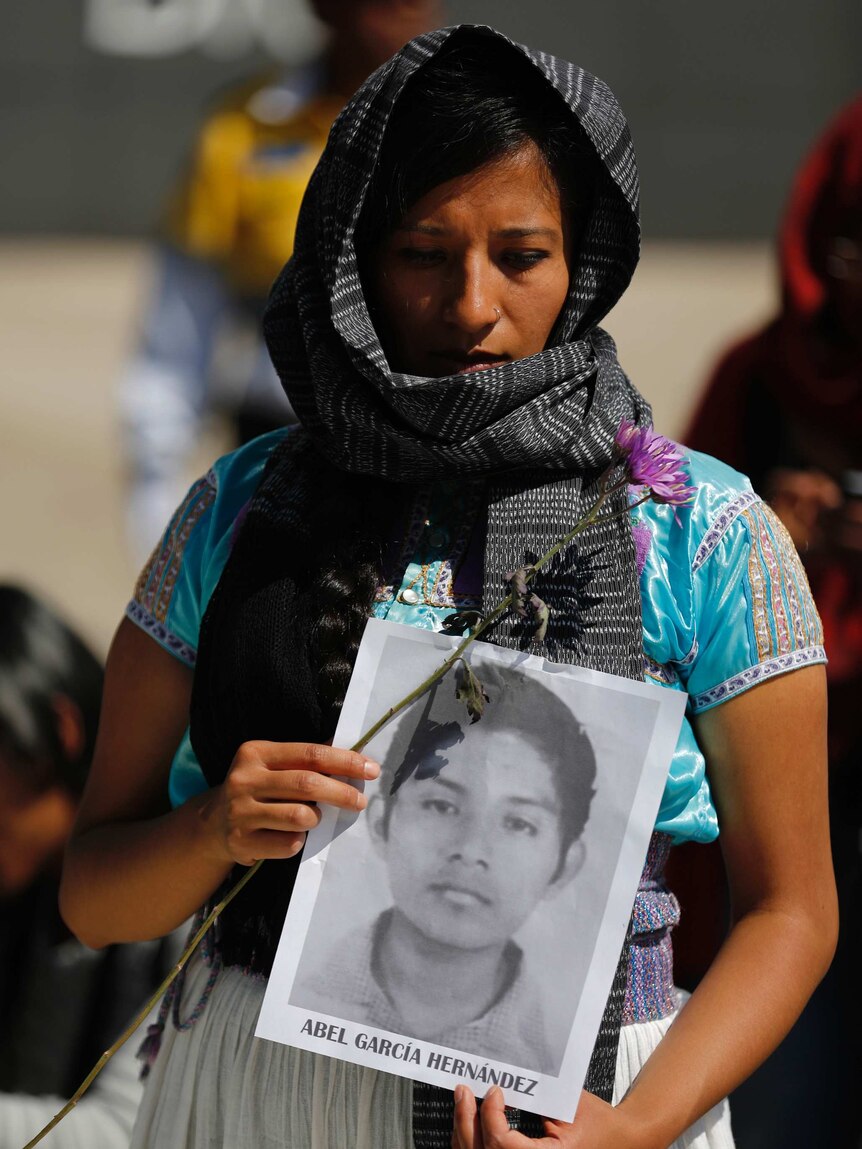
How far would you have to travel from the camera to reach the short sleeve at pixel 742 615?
59.4 inches

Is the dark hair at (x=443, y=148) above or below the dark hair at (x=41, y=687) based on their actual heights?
above

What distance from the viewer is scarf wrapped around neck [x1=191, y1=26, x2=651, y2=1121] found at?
59.6 inches

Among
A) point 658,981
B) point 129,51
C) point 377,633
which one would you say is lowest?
point 129,51

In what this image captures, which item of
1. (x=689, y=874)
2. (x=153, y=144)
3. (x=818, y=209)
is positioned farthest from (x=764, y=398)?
(x=153, y=144)

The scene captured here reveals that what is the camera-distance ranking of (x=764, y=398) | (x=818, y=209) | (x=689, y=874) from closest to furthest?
1. (x=689, y=874)
2. (x=764, y=398)
3. (x=818, y=209)

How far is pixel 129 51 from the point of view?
34.6 ft

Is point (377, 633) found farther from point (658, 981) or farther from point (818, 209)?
point (818, 209)

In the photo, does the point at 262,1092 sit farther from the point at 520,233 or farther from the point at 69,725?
the point at 69,725

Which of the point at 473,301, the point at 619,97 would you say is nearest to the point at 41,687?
the point at 473,301

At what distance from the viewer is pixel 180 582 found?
171 centimetres

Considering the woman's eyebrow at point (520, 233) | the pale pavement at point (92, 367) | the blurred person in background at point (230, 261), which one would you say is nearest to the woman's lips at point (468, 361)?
the woman's eyebrow at point (520, 233)

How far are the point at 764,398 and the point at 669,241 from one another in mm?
7757

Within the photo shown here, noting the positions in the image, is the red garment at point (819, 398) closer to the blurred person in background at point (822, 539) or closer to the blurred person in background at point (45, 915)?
the blurred person in background at point (822, 539)

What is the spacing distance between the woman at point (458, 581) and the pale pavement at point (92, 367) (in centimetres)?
416
